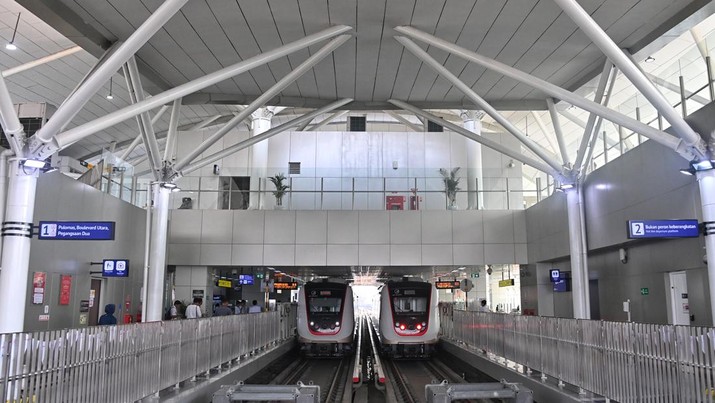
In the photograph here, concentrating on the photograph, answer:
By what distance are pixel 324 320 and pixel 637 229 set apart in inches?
446

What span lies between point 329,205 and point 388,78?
7.79m

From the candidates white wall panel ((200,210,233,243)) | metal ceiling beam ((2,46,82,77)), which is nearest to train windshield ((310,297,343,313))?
white wall panel ((200,210,233,243))

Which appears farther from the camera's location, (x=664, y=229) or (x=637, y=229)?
(x=637, y=229)

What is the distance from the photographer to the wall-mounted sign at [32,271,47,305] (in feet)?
45.3

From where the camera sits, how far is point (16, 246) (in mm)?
10656

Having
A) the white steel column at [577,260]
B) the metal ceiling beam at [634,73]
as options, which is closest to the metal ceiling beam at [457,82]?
the white steel column at [577,260]

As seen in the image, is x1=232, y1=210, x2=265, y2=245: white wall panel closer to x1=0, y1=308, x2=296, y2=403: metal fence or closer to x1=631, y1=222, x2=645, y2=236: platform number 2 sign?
x1=0, y1=308, x2=296, y2=403: metal fence

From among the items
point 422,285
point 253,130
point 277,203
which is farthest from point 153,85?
point 253,130

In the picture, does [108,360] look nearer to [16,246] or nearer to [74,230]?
[16,246]

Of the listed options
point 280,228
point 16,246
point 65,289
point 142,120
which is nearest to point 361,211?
point 280,228

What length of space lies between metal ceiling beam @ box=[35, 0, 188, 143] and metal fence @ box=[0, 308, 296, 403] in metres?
4.42

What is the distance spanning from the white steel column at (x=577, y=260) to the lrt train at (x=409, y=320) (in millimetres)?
4754

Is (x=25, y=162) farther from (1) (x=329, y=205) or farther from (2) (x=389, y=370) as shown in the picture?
(1) (x=329, y=205)

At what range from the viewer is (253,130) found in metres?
35.2
